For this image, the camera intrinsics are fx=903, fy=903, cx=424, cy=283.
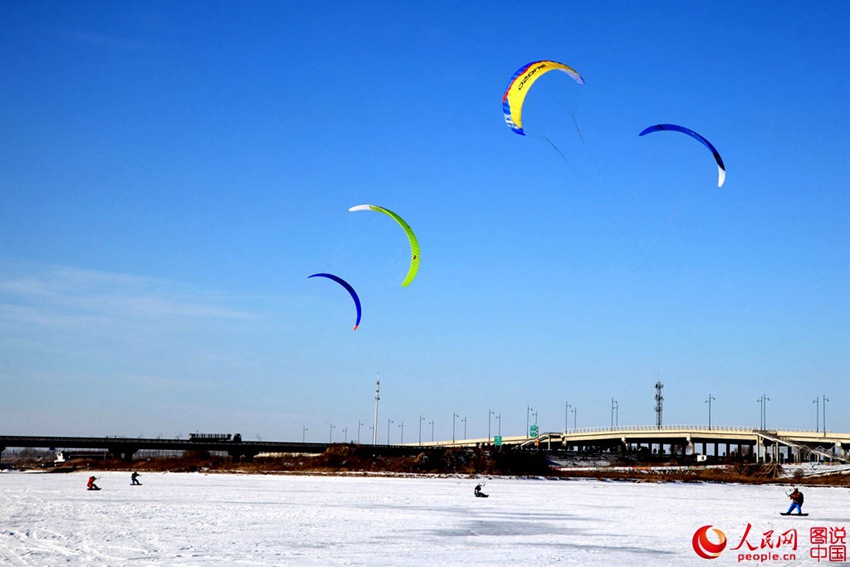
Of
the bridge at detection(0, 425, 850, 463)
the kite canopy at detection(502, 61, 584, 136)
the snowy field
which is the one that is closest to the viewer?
the snowy field

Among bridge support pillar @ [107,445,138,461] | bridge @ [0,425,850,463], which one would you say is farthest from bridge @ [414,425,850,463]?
bridge support pillar @ [107,445,138,461]

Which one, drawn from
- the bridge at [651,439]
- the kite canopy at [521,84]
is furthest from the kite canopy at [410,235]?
the bridge at [651,439]

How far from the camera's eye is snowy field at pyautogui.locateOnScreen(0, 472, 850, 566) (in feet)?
60.7

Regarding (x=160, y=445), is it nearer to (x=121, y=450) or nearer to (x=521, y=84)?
(x=121, y=450)

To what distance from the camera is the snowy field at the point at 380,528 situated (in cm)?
1850

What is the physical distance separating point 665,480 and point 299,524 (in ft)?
146

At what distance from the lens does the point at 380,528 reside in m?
24.5

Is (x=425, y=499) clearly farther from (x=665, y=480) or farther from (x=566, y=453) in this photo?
(x=566, y=453)

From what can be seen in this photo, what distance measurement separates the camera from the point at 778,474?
71875 millimetres

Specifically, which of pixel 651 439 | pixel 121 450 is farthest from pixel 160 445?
pixel 651 439

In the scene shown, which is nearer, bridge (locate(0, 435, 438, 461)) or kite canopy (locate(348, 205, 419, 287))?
kite canopy (locate(348, 205, 419, 287))

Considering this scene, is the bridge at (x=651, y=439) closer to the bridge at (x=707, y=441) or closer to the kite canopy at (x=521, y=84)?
the bridge at (x=707, y=441)

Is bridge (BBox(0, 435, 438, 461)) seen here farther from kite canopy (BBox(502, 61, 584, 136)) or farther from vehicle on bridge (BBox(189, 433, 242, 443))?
kite canopy (BBox(502, 61, 584, 136))

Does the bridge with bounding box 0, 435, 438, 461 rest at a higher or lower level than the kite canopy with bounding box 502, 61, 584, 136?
lower
